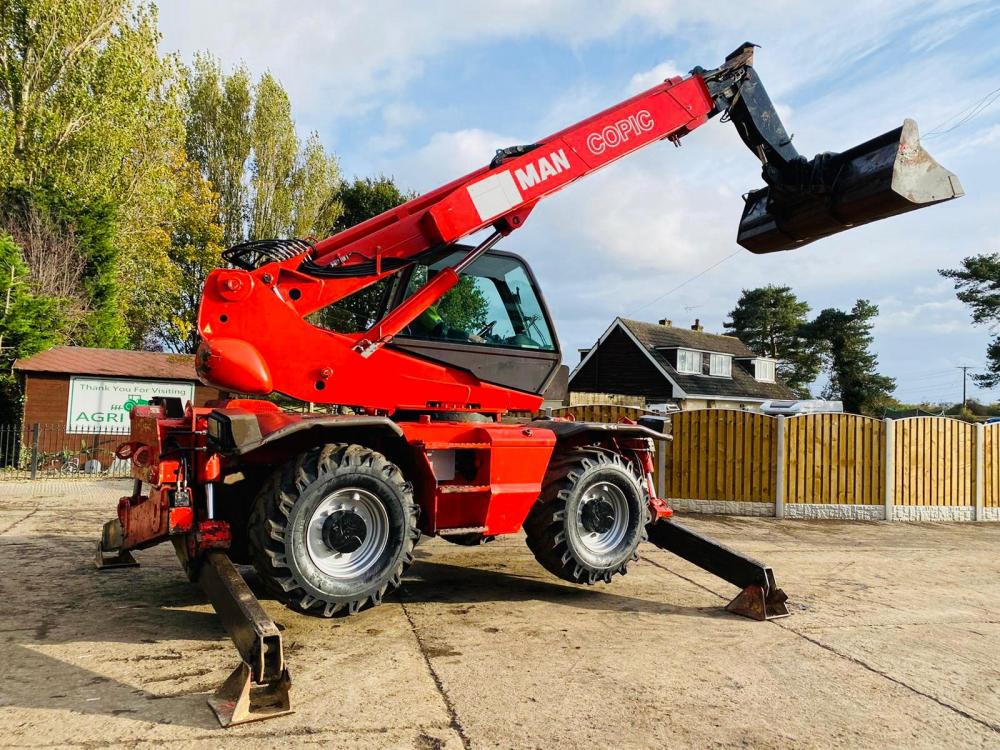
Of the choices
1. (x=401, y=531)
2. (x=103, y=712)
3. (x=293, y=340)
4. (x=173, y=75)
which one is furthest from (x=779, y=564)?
(x=173, y=75)

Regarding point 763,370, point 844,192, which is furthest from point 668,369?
point 844,192

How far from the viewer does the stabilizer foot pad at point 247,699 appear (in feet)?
11.8

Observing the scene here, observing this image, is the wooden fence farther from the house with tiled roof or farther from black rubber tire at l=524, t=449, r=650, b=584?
the house with tiled roof

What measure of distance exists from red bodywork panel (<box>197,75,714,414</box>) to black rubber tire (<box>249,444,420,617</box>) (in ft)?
2.63

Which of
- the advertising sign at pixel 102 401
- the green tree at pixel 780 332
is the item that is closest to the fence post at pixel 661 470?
the advertising sign at pixel 102 401

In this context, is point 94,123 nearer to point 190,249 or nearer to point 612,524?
point 190,249

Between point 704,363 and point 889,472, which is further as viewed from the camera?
point 704,363

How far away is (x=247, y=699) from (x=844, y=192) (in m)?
6.40

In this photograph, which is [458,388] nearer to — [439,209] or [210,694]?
[439,209]

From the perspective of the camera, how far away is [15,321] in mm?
18688

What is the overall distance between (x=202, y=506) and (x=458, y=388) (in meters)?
2.11

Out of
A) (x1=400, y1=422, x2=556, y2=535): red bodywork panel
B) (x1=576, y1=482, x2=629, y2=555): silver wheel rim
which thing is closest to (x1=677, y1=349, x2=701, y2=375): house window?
(x1=576, y1=482, x2=629, y2=555): silver wheel rim

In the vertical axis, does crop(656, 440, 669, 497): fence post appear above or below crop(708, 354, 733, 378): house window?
Answer: below

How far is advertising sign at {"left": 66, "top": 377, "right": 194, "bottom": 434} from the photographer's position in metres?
18.9
